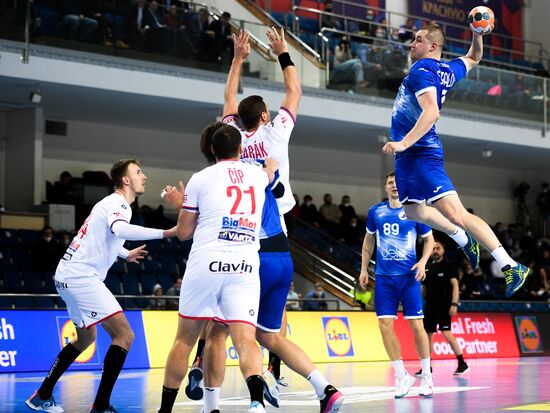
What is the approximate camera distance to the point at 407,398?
33.4 feet

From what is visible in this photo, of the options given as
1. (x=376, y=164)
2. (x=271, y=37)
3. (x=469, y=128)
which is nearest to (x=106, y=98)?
(x=469, y=128)

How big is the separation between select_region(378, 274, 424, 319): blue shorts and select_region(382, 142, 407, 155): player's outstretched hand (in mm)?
3254

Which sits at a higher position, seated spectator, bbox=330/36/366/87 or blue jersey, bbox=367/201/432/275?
seated spectator, bbox=330/36/366/87

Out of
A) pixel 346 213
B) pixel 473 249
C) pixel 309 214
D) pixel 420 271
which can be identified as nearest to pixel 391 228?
pixel 420 271

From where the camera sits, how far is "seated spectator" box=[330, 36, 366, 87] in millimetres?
22812

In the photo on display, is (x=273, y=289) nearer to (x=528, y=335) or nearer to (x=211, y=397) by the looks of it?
(x=211, y=397)

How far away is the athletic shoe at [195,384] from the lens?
27.5 feet

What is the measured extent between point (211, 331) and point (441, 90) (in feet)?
11.2

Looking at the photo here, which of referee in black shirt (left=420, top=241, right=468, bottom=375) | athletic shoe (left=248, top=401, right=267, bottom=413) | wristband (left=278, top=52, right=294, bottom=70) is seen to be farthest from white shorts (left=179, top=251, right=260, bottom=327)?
referee in black shirt (left=420, top=241, right=468, bottom=375)

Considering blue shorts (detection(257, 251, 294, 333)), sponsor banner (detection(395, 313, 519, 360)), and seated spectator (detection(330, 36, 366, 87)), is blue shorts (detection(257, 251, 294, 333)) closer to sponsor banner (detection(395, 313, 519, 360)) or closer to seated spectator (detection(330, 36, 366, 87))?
sponsor banner (detection(395, 313, 519, 360))

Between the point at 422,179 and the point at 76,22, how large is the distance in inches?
457

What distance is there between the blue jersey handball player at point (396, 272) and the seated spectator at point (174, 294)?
6.88 metres

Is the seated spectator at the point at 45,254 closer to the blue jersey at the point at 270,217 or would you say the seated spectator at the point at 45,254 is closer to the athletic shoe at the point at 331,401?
the blue jersey at the point at 270,217

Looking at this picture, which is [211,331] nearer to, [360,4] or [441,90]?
[441,90]
